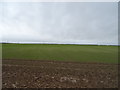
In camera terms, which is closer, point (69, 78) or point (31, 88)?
point (31, 88)

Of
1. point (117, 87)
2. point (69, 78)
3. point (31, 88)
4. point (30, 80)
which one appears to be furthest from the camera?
point (69, 78)

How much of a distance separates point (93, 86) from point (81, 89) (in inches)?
42.1

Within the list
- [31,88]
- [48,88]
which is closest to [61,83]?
[48,88]

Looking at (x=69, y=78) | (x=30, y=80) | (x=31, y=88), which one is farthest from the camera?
(x=69, y=78)

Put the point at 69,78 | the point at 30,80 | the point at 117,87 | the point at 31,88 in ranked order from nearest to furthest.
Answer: the point at 31,88, the point at 117,87, the point at 30,80, the point at 69,78

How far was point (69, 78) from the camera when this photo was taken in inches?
376

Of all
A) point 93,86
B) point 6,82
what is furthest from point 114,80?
point 6,82

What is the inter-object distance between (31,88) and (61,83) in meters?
2.21

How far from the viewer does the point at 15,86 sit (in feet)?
25.4

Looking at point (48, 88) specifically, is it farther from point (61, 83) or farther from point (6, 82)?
point (6, 82)

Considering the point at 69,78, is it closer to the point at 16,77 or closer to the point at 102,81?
the point at 102,81

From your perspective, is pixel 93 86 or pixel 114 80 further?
pixel 114 80

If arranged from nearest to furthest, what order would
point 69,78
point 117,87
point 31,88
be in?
point 31,88, point 117,87, point 69,78

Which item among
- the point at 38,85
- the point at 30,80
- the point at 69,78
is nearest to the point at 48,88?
the point at 38,85
